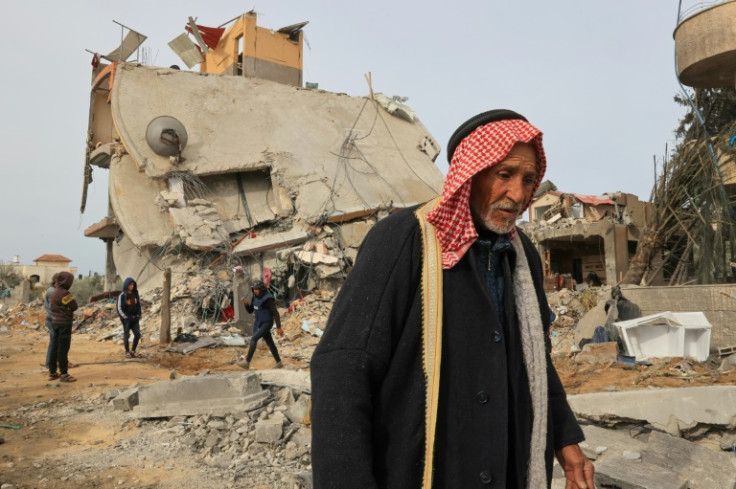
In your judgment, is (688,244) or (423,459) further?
(688,244)

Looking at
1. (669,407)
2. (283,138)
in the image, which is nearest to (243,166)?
(283,138)

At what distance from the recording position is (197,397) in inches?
225

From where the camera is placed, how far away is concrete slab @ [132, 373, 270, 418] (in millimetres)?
5645

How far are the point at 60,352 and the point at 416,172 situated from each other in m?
16.6

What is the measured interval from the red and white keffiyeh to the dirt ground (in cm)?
346

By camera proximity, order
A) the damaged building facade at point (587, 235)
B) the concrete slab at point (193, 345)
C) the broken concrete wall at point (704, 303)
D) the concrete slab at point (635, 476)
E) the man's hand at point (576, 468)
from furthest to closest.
Result: the damaged building facade at point (587, 235)
the concrete slab at point (193, 345)
the broken concrete wall at point (704, 303)
the concrete slab at point (635, 476)
the man's hand at point (576, 468)

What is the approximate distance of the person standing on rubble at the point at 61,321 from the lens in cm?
782

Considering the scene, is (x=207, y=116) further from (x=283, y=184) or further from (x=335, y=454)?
(x=335, y=454)

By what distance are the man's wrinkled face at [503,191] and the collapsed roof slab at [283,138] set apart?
55.3 feet

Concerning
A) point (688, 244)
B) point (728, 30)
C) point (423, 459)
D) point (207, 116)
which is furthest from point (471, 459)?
point (207, 116)

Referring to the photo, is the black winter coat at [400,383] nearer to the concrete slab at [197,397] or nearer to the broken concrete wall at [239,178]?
the concrete slab at [197,397]

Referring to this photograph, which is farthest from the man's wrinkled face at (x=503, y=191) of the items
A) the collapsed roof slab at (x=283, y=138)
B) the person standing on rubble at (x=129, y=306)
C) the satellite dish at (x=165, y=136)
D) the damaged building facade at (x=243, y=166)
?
the satellite dish at (x=165, y=136)

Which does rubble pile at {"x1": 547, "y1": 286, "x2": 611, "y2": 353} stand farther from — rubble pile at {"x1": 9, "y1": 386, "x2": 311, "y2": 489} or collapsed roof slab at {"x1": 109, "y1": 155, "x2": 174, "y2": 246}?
collapsed roof slab at {"x1": 109, "y1": 155, "x2": 174, "y2": 246}

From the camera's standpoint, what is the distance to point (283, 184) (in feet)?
61.9
